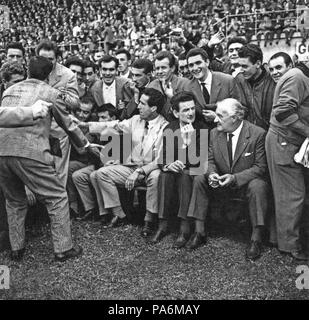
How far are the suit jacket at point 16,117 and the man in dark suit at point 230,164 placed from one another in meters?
1.70

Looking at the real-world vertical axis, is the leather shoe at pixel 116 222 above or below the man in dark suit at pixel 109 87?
below

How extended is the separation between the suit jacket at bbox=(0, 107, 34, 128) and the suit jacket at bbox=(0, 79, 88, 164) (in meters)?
0.21

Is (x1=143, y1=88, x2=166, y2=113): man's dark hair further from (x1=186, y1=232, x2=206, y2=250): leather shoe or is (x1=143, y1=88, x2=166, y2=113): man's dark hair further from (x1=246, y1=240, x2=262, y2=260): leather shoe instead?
(x1=246, y1=240, x2=262, y2=260): leather shoe

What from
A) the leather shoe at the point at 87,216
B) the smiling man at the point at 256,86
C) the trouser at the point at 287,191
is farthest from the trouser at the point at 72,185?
the trouser at the point at 287,191

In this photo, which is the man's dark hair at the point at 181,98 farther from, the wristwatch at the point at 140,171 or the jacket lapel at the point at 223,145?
the wristwatch at the point at 140,171

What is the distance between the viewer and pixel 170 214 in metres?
5.06

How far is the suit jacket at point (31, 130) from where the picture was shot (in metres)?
4.35

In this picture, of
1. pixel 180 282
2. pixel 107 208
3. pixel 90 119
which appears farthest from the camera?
pixel 90 119

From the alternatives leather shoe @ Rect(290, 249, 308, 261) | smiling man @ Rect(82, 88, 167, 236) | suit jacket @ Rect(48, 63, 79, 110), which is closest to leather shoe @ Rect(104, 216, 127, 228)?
smiling man @ Rect(82, 88, 167, 236)

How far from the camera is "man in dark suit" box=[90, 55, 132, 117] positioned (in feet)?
20.7

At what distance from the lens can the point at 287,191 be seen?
429cm
